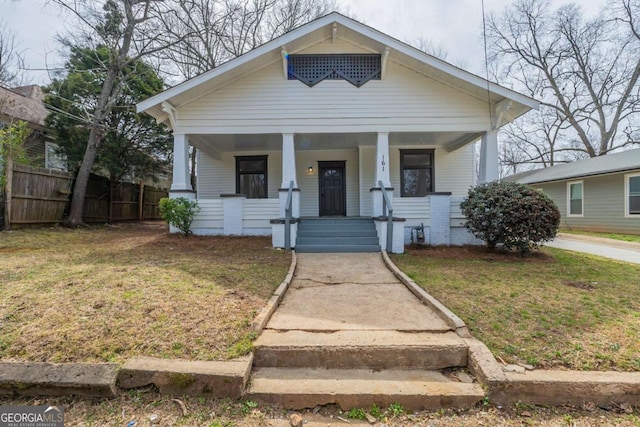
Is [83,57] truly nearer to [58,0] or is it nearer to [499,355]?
[58,0]

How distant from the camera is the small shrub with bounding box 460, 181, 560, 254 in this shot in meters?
6.25

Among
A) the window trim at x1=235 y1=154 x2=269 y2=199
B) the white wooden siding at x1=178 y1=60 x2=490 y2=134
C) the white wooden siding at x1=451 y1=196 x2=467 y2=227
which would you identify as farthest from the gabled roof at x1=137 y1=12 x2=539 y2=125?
the window trim at x1=235 y1=154 x2=269 y2=199

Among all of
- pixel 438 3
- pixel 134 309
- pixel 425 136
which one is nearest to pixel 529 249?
pixel 425 136

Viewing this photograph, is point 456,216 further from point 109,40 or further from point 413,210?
point 109,40

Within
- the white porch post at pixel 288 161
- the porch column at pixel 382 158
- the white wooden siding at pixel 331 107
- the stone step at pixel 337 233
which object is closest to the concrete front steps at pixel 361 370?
the stone step at pixel 337 233

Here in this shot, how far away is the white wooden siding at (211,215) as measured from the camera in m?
8.27

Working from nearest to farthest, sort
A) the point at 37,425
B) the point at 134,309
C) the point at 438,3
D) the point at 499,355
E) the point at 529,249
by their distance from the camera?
the point at 37,425 < the point at 499,355 < the point at 134,309 < the point at 529,249 < the point at 438,3

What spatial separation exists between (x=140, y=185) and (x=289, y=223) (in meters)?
11.2

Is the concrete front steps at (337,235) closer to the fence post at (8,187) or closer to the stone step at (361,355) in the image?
the stone step at (361,355)

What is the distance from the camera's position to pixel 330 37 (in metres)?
8.16

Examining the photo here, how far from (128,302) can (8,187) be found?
8266 millimetres

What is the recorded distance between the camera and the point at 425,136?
9.05m

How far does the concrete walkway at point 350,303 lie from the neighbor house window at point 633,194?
1274cm

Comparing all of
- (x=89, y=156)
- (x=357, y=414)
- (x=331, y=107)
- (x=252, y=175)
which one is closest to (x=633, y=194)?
(x=331, y=107)
